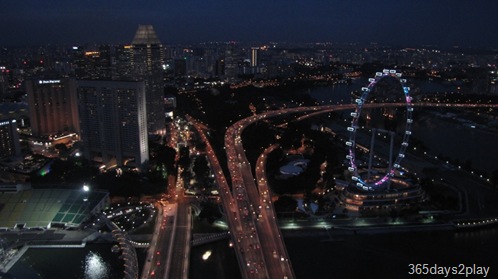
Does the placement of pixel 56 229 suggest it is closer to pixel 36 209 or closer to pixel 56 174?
pixel 36 209

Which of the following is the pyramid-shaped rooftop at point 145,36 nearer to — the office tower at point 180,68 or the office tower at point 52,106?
the office tower at point 52,106

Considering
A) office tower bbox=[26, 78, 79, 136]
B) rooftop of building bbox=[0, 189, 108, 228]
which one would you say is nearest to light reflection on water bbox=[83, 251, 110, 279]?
rooftop of building bbox=[0, 189, 108, 228]

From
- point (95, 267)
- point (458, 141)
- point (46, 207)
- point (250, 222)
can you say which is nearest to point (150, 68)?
point (46, 207)

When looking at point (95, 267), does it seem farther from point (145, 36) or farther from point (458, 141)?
point (458, 141)

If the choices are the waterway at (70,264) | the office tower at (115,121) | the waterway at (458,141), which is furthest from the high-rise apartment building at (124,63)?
the waterway at (458,141)

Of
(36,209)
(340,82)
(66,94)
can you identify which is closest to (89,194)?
(36,209)

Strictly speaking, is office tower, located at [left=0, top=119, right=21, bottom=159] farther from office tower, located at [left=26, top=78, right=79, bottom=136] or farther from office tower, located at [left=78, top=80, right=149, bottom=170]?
office tower, located at [left=78, top=80, right=149, bottom=170]
